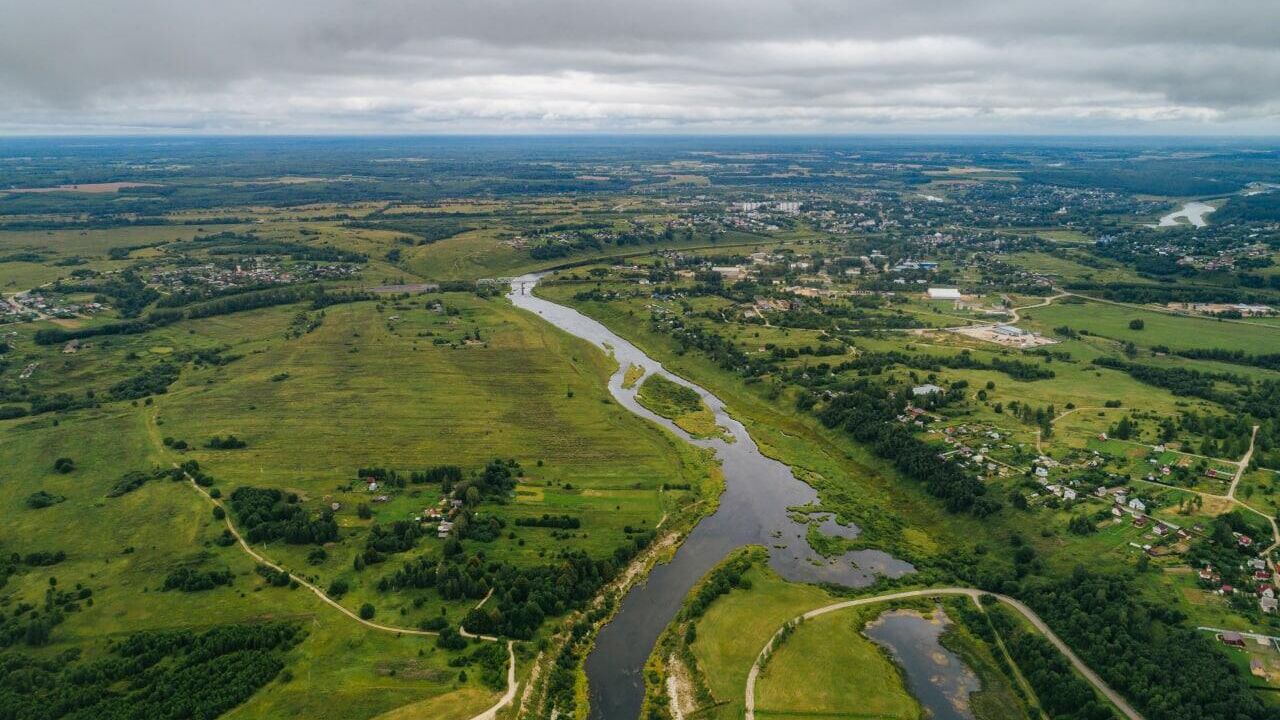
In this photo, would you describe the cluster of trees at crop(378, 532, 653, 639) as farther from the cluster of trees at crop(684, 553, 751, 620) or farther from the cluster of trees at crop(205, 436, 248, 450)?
the cluster of trees at crop(205, 436, 248, 450)

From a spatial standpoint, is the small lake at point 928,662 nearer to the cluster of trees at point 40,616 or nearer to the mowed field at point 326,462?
the mowed field at point 326,462

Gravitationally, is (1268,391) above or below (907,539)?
above

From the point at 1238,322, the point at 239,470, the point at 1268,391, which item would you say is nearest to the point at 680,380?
the point at 239,470

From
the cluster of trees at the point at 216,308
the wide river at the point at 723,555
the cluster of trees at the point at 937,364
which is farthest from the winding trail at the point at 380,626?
the cluster of trees at the point at 216,308

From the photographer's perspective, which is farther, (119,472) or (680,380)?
(680,380)

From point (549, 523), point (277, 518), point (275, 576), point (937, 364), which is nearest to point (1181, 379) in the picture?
point (937, 364)

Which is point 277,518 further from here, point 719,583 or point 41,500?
point 719,583

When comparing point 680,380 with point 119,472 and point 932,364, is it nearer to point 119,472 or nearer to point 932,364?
point 932,364
